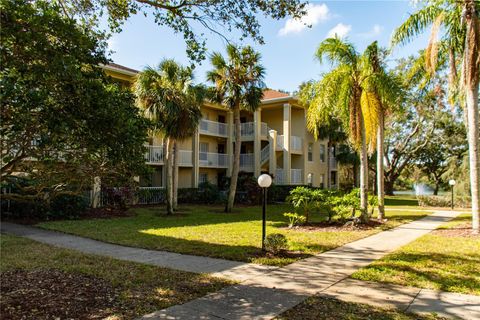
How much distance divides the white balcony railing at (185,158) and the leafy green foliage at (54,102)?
66.0 ft

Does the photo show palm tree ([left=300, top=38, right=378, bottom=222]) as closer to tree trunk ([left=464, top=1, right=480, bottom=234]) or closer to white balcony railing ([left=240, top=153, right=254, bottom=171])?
tree trunk ([left=464, top=1, right=480, bottom=234])

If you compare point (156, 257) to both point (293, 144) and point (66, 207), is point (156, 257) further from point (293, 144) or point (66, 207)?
point (293, 144)

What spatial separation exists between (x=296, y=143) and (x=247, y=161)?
14.8 feet

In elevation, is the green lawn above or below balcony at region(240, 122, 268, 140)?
below

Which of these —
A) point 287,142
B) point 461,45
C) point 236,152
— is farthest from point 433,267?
point 287,142

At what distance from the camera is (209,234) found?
11781 mm

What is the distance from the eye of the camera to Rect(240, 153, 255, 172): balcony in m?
28.4

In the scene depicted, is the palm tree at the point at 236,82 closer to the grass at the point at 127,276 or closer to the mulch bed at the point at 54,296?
the grass at the point at 127,276

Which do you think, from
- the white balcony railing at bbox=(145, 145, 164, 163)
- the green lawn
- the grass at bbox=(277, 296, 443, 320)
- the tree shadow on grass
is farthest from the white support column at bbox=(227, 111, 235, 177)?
the grass at bbox=(277, 296, 443, 320)

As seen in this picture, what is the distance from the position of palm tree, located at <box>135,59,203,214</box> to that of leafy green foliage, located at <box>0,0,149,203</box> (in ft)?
37.5

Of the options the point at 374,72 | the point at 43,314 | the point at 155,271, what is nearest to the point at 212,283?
the point at 155,271

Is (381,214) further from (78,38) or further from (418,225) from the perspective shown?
(78,38)

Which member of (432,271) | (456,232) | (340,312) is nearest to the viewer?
(340,312)

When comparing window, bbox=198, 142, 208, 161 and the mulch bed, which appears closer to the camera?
the mulch bed
